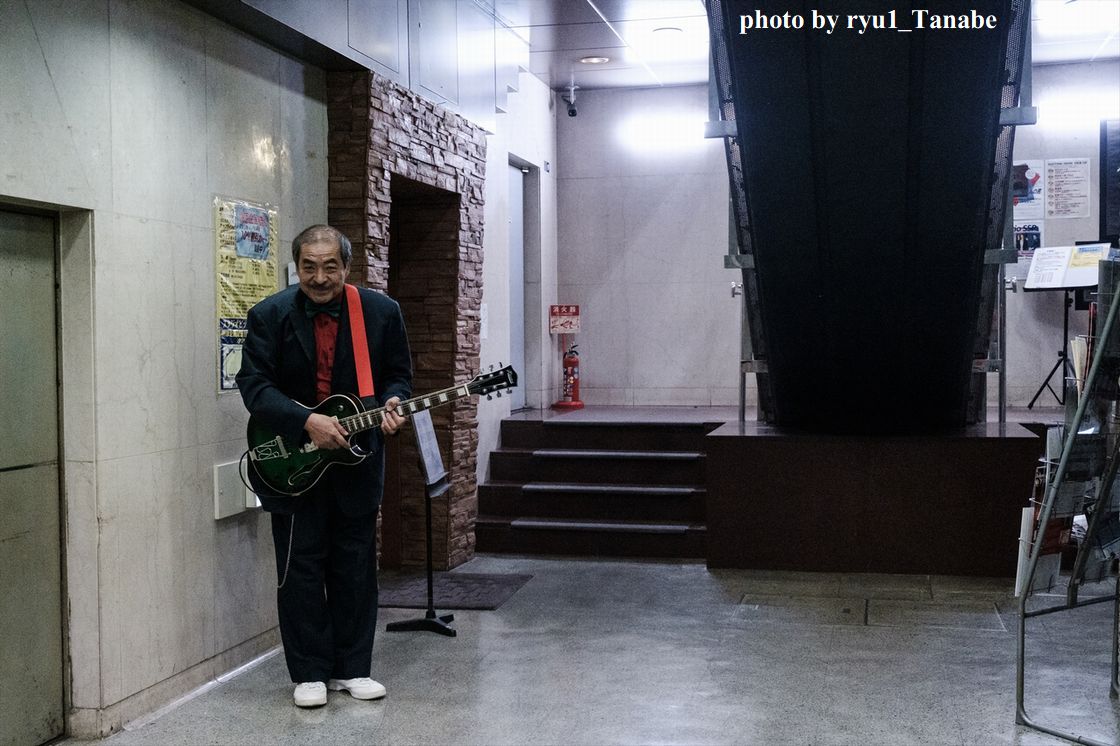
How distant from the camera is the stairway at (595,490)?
7.16 meters

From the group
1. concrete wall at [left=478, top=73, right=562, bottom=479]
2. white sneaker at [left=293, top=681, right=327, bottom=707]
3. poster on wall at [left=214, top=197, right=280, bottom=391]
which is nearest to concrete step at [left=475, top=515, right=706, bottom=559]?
concrete wall at [left=478, top=73, right=562, bottom=479]

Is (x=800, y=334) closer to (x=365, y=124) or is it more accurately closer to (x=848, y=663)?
(x=848, y=663)

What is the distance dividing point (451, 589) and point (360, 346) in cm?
229

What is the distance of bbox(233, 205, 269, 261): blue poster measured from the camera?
4.73 meters

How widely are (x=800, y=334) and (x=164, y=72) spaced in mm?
3240

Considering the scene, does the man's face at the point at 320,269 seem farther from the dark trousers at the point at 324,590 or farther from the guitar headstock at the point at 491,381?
the dark trousers at the point at 324,590

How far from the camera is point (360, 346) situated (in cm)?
421

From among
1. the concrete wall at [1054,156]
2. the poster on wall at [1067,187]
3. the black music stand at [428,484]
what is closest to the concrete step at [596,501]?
the black music stand at [428,484]

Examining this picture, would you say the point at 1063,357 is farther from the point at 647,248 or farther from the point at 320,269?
the point at 320,269

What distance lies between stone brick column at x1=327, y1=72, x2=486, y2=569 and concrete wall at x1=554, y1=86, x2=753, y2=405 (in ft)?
10.1

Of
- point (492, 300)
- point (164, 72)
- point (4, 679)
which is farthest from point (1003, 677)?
point (492, 300)

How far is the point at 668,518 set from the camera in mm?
7316

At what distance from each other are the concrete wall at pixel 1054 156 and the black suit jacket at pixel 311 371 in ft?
20.8

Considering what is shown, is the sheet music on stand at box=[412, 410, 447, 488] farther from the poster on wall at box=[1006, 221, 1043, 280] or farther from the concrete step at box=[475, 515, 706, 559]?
the poster on wall at box=[1006, 221, 1043, 280]
